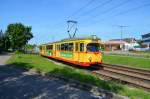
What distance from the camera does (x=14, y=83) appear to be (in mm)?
14414

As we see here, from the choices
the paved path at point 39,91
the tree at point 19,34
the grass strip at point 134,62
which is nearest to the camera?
the paved path at point 39,91

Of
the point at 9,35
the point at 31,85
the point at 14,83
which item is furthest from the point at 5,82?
the point at 9,35

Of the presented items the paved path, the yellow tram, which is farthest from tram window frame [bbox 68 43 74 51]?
the paved path

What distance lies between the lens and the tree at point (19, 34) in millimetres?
81750

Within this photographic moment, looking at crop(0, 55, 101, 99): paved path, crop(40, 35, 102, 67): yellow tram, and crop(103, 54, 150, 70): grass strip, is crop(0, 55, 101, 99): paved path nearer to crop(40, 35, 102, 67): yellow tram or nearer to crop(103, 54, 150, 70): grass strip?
crop(40, 35, 102, 67): yellow tram

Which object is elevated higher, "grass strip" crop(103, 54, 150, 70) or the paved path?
"grass strip" crop(103, 54, 150, 70)

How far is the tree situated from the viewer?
81.8 m

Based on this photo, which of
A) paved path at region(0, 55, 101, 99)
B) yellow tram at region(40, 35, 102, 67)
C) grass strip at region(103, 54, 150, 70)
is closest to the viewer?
paved path at region(0, 55, 101, 99)

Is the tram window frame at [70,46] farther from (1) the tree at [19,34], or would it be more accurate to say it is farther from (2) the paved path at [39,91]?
(1) the tree at [19,34]

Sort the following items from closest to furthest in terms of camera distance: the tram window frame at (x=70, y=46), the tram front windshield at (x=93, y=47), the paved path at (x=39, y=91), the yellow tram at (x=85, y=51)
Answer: the paved path at (x=39, y=91) < the yellow tram at (x=85, y=51) < the tram front windshield at (x=93, y=47) < the tram window frame at (x=70, y=46)

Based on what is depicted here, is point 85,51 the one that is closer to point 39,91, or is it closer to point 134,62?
point 134,62

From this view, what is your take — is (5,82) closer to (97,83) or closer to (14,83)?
(14,83)

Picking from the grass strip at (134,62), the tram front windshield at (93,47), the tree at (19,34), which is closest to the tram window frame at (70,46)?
the tram front windshield at (93,47)

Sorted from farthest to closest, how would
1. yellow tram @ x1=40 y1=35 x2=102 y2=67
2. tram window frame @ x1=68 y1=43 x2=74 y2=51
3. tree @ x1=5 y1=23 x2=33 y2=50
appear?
tree @ x1=5 y1=23 x2=33 y2=50 < tram window frame @ x1=68 y1=43 x2=74 y2=51 < yellow tram @ x1=40 y1=35 x2=102 y2=67
